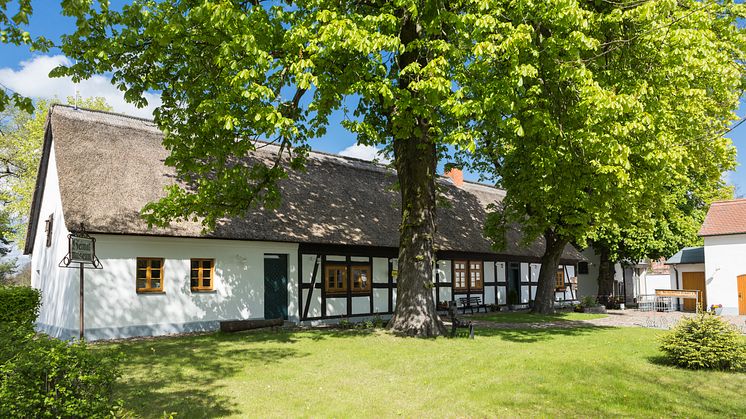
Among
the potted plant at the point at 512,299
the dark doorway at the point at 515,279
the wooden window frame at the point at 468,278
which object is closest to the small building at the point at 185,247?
the wooden window frame at the point at 468,278

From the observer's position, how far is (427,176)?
14.0m

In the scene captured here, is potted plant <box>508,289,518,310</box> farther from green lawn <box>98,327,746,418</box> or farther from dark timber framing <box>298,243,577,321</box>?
green lawn <box>98,327,746,418</box>

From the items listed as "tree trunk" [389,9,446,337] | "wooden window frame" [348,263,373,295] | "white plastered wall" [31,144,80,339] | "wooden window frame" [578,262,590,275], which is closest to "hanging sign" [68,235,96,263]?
"white plastered wall" [31,144,80,339]

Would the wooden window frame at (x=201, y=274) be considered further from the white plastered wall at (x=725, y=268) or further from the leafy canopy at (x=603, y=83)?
the white plastered wall at (x=725, y=268)

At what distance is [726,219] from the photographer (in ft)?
75.2

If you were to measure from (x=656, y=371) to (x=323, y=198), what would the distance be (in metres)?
13.2

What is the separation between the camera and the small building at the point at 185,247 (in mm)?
14383

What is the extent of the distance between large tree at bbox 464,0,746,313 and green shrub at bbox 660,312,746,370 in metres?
3.13

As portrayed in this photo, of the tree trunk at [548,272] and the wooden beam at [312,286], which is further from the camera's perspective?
the tree trunk at [548,272]

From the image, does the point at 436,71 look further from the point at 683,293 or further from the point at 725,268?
the point at 683,293

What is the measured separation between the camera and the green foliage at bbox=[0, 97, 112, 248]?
1203 inches

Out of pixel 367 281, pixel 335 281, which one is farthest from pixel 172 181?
pixel 367 281

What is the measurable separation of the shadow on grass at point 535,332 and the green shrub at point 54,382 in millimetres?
10886

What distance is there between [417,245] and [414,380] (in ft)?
17.3
